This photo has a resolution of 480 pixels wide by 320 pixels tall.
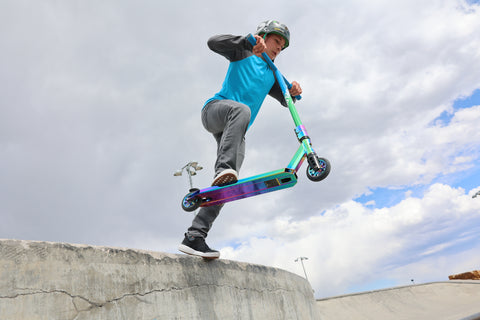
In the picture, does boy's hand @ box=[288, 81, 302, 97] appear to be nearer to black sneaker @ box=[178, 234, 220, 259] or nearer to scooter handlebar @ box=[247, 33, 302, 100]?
scooter handlebar @ box=[247, 33, 302, 100]

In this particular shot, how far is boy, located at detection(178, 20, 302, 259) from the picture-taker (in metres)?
3.38

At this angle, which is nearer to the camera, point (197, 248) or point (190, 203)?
point (197, 248)

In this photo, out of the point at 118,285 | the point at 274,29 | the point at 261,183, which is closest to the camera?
the point at 118,285

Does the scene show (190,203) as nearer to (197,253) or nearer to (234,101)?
(197,253)

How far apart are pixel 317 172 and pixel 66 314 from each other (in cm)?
267

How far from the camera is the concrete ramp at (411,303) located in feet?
31.6

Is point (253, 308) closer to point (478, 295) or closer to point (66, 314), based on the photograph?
point (66, 314)

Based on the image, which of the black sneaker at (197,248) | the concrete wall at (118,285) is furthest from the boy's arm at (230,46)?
the concrete wall at (118,285)

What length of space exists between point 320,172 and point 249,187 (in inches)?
32.6

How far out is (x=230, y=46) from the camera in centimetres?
378

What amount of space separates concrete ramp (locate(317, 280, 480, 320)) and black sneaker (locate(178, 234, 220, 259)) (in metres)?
6.01

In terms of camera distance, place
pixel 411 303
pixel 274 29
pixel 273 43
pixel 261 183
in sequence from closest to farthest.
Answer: pixel 261 183, pixel 274 29, pixel 273 43, pixel 411 303

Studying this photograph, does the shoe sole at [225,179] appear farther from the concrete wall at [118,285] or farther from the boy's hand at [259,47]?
the boy's hand at [259,47]

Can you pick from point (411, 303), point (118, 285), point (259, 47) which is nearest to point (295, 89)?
point (259, 47)
